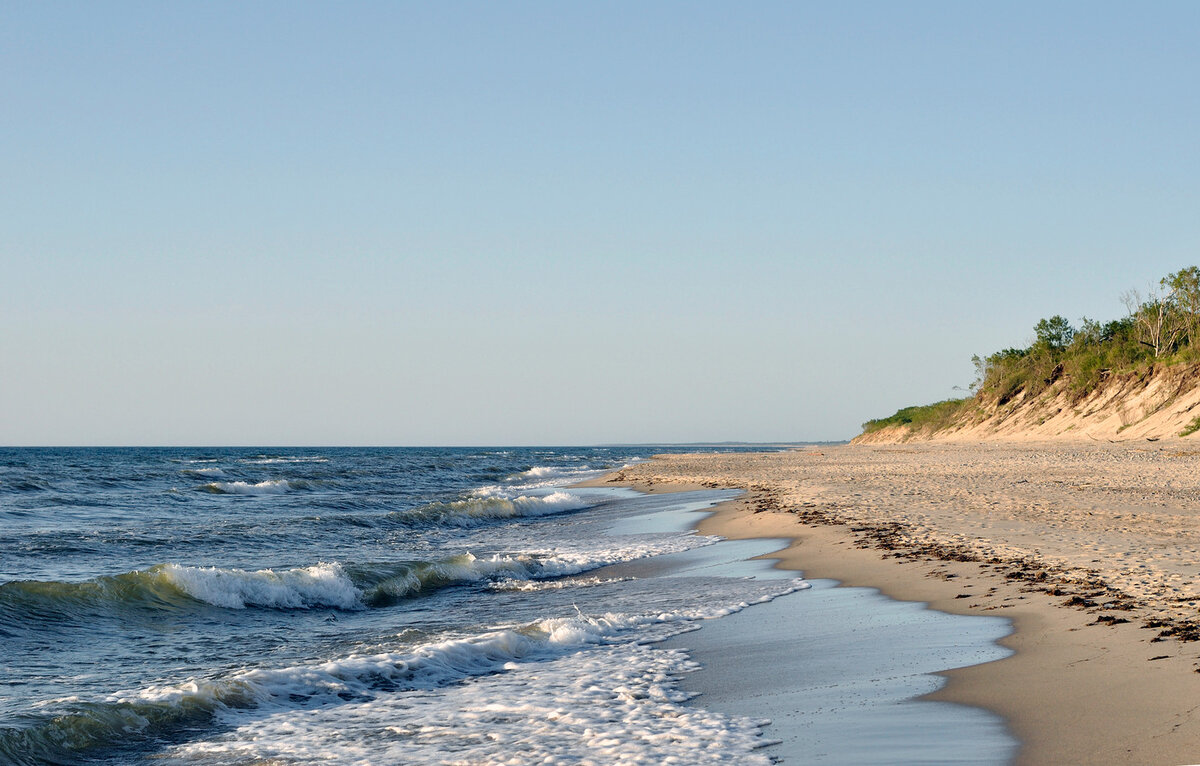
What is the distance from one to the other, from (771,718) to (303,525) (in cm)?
1984

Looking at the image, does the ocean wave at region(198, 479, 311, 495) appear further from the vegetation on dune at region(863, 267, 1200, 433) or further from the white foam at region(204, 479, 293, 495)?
the vegetation on dune at region(863, 267, 1200, 433)

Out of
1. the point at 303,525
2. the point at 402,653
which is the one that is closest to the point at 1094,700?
the point at 402,653

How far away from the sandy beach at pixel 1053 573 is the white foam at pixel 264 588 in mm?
7048

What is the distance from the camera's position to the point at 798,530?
17625 mm

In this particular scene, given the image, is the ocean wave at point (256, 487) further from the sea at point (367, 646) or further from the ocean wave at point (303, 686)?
the ocean wave at point (303, 686)

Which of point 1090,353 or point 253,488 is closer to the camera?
point 253,488

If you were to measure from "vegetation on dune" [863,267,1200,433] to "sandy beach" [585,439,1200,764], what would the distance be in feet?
88.4

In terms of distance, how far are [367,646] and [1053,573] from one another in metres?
7.94

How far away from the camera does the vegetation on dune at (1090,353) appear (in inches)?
→ 2181

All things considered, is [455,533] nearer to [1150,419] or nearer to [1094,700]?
[1094,700]

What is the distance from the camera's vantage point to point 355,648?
9.36 meters

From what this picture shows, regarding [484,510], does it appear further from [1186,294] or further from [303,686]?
[1186,294]

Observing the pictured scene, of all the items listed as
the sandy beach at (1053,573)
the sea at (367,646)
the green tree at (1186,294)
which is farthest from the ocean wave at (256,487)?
the green tree at (1186,294)

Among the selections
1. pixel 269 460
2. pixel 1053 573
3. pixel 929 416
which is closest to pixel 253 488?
pixel 1053 573
